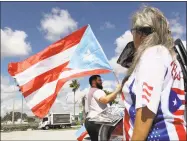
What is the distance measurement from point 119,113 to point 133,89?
144cm

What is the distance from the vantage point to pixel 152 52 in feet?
5.74

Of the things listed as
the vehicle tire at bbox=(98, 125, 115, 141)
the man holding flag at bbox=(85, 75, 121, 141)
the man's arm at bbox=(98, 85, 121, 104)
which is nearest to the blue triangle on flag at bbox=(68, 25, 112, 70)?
the man holding flag at bbox=(85, 75, 121, 141)

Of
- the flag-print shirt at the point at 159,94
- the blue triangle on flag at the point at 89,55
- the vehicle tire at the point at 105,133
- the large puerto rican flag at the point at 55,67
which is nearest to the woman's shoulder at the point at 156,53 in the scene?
the flag-print shirt at the point at 159,94

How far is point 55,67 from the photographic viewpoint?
6.09m

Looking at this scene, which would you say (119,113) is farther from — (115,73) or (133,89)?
(115,73)

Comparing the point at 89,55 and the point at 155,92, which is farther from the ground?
the point at 89,55

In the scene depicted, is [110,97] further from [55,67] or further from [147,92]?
[147,92]

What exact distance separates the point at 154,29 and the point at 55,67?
4344 mm

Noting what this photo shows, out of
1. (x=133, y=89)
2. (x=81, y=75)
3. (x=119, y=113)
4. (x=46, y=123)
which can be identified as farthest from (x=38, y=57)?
(x=46, y=123)

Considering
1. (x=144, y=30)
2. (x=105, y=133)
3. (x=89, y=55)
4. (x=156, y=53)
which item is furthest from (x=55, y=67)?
(x=156, y=53)

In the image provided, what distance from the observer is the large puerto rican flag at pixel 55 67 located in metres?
5.14

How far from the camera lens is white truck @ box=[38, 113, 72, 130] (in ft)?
165

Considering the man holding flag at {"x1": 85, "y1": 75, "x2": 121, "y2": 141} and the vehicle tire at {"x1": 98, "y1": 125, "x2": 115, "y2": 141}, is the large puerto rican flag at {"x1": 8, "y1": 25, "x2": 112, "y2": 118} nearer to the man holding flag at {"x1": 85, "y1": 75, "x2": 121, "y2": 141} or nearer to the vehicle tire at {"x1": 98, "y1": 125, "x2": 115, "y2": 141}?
the man holding flag at {"x1": 85, "y1": 75, "x2": 121, "y2": 141}

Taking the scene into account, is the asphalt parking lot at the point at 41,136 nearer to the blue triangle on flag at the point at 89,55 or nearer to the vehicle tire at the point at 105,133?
the blue triangle on flag at the point at 89,55
